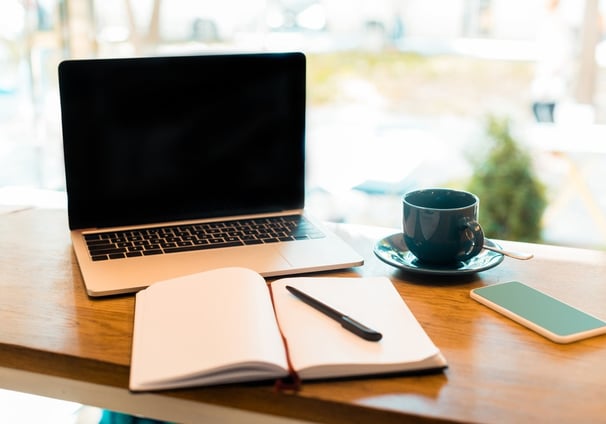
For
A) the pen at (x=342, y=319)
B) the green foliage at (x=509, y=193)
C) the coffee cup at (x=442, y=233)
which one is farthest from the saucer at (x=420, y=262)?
the green foliage at (x=509, y=193)

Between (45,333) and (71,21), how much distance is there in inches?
124

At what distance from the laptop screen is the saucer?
21 centimetres

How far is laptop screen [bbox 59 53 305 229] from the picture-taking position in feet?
3.43

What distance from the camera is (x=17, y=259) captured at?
100cm

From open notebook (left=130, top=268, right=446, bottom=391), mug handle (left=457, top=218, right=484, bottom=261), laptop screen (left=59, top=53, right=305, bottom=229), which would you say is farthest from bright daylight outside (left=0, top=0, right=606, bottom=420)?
open notebook (left=130, top=268, right=446, bottom=391)

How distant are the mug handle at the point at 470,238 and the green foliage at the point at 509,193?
2213mm

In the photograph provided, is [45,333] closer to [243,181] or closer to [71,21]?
[243,181]

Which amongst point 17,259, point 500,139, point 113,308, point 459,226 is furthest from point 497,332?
point 500,139

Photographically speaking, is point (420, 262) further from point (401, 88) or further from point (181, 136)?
point (401, 88)

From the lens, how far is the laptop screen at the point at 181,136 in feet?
3.43

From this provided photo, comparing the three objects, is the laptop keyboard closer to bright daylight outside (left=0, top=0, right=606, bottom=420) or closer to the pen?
the pen

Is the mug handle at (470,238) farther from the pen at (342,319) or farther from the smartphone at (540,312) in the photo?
the pen at (342,319)

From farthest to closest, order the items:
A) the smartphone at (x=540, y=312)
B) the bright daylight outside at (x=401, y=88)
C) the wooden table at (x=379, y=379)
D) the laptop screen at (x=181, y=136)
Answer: the bright daylight outside at (x=401, y=88) < the laptop screen at (x=181, y=136) < the smartphone at (x=540, y=312) < the wooden table at (x=379, y=379)

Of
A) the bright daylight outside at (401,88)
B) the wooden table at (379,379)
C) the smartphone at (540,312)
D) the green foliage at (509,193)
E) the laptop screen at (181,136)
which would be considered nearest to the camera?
the wooden table at (379,379)
